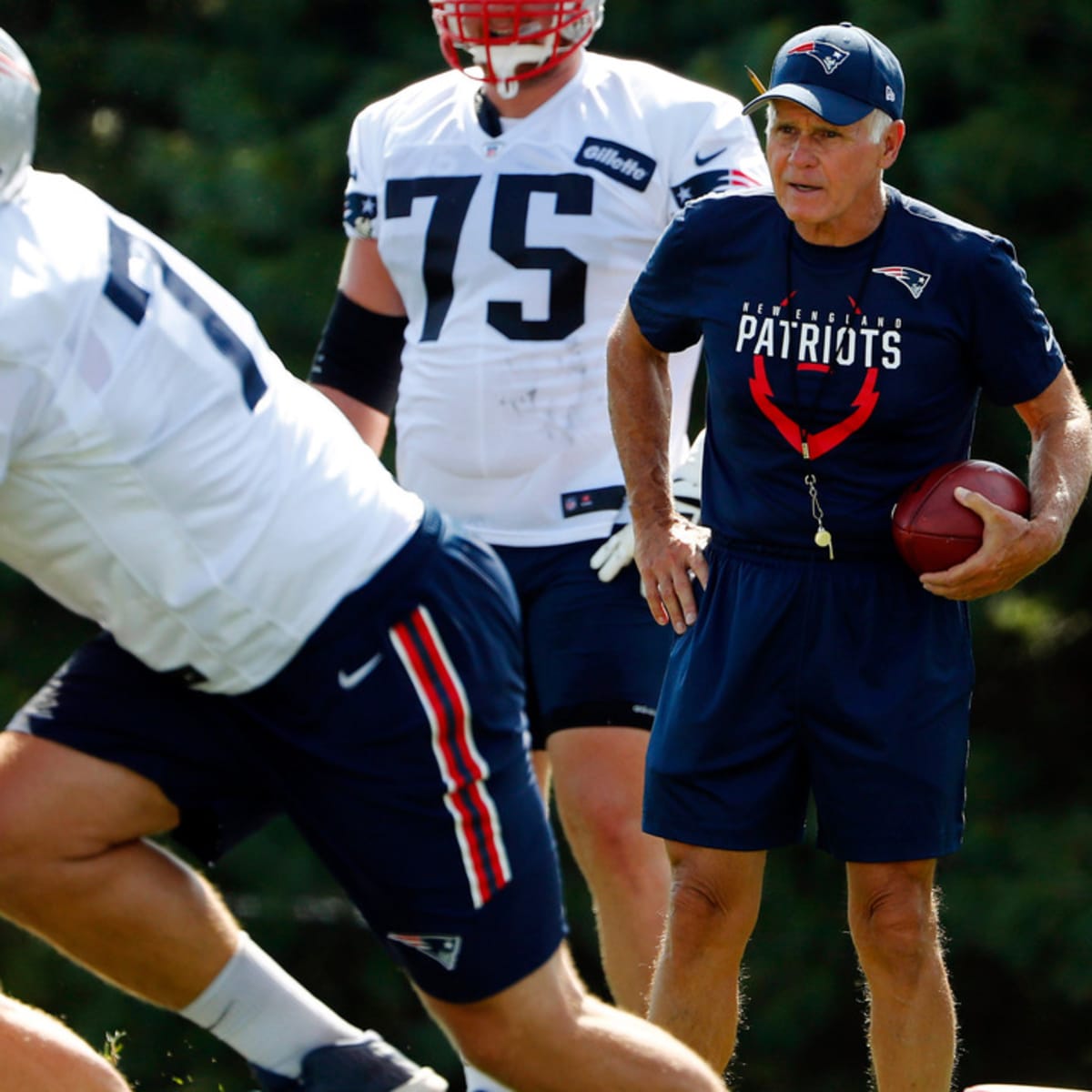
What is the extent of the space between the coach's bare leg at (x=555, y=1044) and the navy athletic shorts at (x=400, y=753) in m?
0.04

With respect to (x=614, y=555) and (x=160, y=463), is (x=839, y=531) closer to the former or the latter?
(x=614, y=555)

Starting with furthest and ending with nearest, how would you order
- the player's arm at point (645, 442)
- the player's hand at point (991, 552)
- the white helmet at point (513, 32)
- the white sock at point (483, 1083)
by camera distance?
the white helmet at point (513, 32)
the player's arm at point (645, 442)
the player's hand at point (991, 552)
the white sock at point (483, 1083)

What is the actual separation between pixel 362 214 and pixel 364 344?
0.90ft

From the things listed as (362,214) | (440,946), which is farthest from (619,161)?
(440,946)

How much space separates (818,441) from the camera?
12.1 feet

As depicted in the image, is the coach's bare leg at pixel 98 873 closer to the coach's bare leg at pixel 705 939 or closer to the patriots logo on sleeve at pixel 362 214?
the coach's bare leg at pixel 705 939

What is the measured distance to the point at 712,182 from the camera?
14.1 ft

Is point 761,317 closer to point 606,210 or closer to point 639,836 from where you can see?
point 606,210

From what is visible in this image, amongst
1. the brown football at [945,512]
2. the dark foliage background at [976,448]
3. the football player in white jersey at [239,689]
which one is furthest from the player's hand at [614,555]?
the dark foliage background at [976,448]

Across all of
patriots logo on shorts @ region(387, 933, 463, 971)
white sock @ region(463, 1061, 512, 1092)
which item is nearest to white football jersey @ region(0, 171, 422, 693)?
patriots logo on shorts @ region(387, 933, 463, 971)

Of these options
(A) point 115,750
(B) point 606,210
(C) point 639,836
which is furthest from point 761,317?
(A) point 115,750

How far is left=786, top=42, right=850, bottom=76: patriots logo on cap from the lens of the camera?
12.0 feet

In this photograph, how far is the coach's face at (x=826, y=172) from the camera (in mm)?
3627

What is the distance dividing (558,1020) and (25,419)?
108cm
